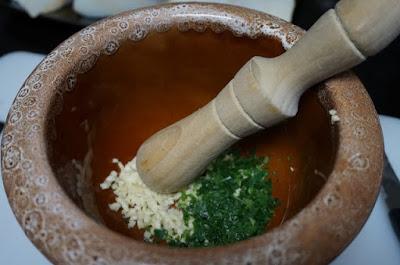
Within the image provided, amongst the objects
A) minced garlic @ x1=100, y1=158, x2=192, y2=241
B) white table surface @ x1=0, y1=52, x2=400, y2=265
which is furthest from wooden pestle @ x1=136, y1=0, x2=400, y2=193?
white table surface @ x1=0, y1=52, x2=400, y2=265

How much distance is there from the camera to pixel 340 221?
59 cm

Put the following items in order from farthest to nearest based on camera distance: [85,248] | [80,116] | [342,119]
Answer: [80,116], [342,119], [85,248]

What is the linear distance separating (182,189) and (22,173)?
0.97 ft

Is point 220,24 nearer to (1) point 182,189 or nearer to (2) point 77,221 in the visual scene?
(1) point 182,189

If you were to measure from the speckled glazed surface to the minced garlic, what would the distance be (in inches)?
7.5

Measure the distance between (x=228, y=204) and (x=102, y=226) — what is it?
268mm

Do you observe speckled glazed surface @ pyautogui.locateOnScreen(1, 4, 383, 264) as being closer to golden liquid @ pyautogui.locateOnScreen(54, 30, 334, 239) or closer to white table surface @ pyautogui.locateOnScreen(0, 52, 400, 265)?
golden liquid @ pyautogui.locateOnScreen(54, 30, 334, 239)

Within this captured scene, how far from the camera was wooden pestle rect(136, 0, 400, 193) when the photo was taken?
612 mm

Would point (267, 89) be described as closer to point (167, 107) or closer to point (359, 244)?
point (167, 107)

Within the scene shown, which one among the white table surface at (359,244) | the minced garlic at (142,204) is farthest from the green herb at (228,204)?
the white table surface at (359,244)

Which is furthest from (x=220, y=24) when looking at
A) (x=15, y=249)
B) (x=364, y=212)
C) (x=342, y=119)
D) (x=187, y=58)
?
(x=15, y=249)

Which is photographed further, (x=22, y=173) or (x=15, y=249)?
(x=15, y=249)

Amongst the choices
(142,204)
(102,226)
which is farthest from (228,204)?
(102,226)

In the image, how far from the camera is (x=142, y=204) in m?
0.83
